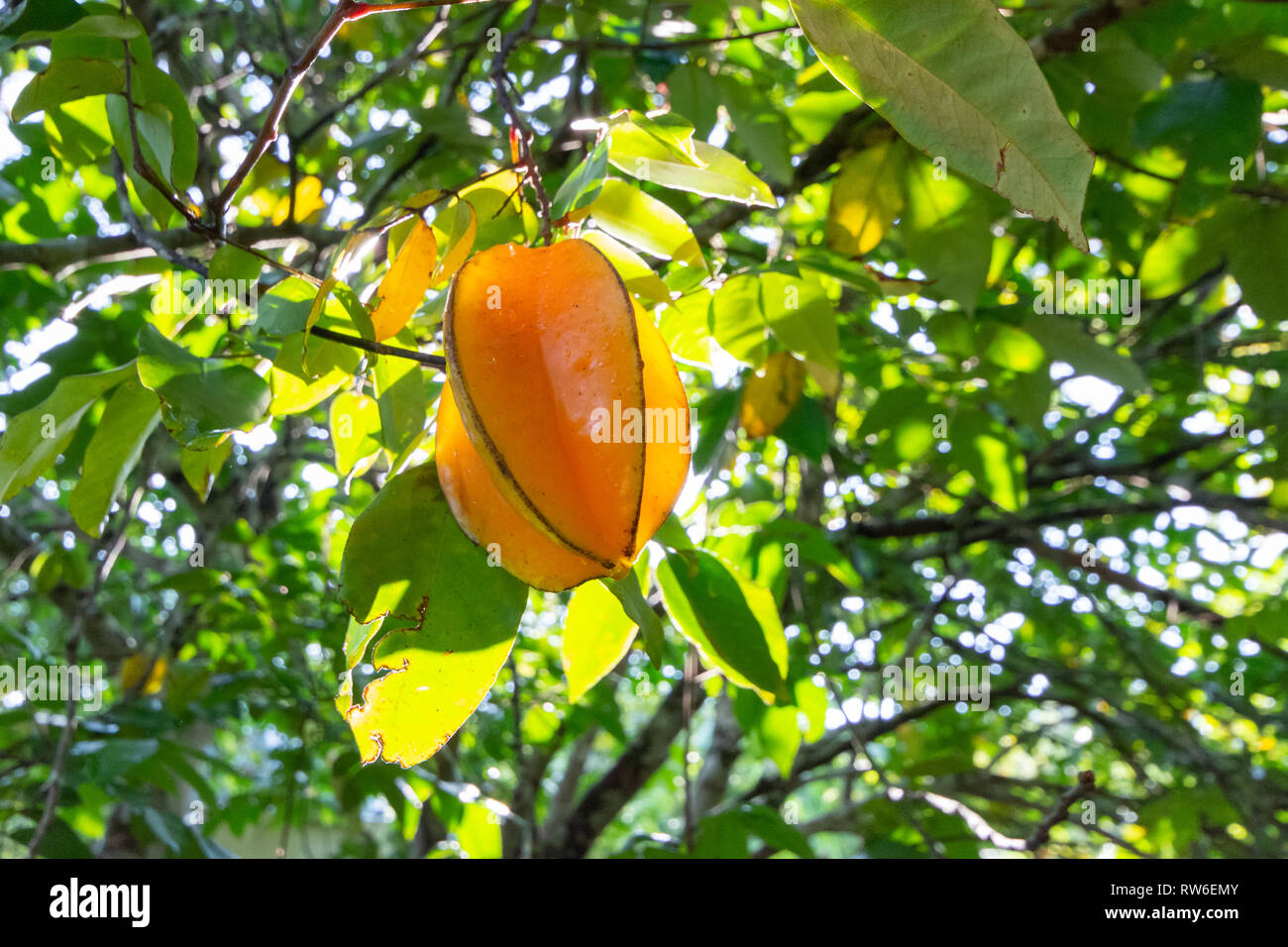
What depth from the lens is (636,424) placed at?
27.5 inches

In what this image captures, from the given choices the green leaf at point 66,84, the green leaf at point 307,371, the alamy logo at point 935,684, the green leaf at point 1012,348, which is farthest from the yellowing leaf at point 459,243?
the alamy logo at point 935,684

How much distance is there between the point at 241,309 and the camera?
1119 mm

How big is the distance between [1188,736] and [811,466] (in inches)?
50.1

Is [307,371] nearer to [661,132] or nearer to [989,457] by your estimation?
[661,132]

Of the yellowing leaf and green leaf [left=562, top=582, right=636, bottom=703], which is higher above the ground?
the yellowing leaf

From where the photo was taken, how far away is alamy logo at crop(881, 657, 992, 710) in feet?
7.28

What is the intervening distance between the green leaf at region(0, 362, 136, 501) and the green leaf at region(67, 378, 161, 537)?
1.2 inches

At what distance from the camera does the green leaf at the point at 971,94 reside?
0.61m

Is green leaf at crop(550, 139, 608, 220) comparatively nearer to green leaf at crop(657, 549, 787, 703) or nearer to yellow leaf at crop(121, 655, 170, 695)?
green leaf at crop(657, 549, 787, 703)

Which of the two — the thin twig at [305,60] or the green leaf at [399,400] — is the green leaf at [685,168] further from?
the green leaf at [399,400]

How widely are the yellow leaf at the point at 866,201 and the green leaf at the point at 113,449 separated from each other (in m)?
1.03

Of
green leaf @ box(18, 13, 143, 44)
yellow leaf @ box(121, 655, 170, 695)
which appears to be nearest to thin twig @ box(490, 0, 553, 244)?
green leaf @ box(18, 13, 143, 44)
